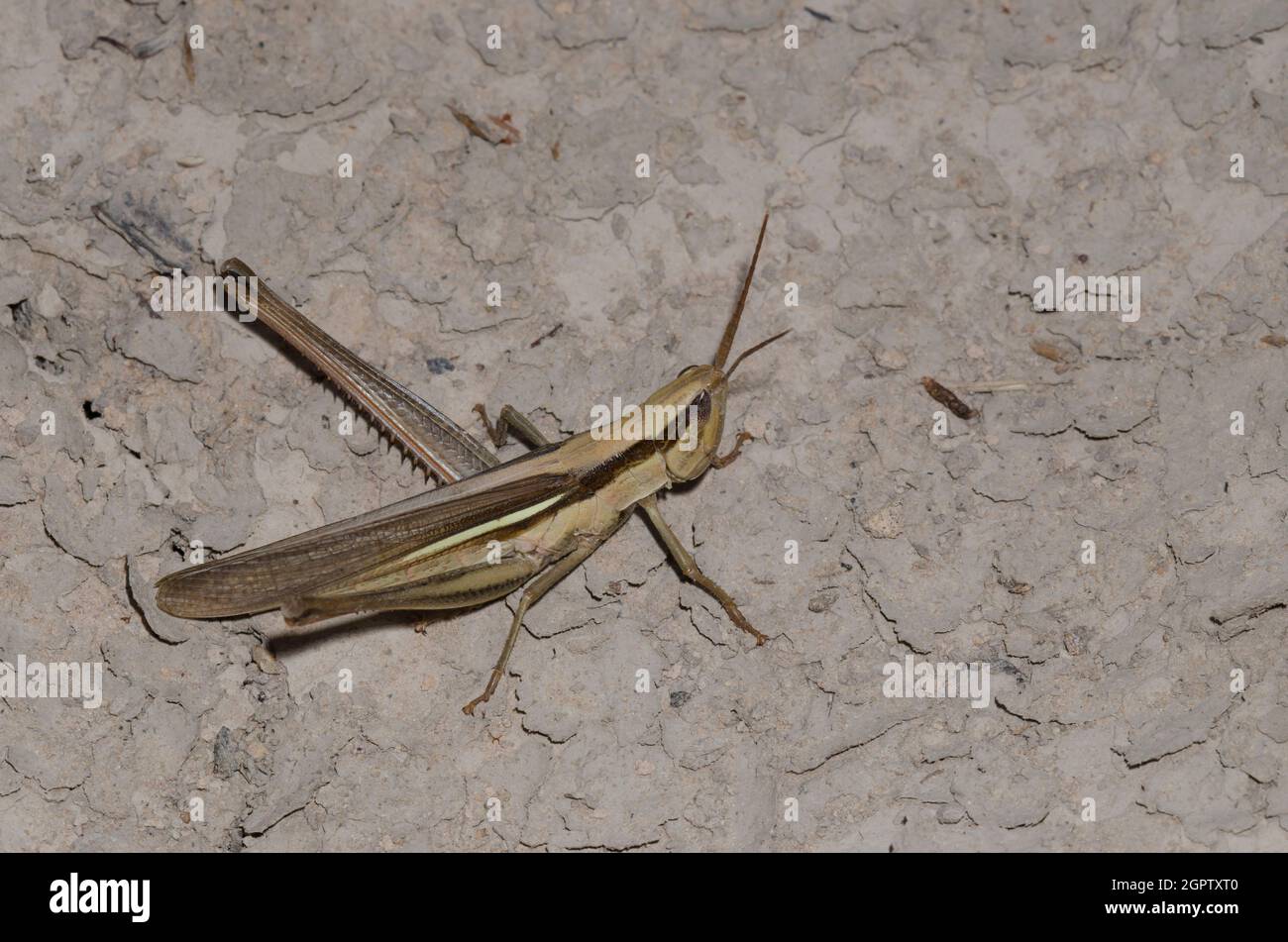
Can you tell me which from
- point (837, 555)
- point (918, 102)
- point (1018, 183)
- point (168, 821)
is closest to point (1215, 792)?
point (837, 555)

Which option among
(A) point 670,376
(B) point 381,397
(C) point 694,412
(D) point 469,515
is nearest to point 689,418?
(C) point 694,412

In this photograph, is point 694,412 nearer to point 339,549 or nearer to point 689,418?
point 689,418

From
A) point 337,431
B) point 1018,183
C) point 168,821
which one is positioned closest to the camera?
point 168,821

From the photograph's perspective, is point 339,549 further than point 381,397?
No

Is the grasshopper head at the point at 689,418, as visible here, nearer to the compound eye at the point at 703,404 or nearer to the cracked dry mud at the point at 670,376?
the compound eye at the point at 703,404

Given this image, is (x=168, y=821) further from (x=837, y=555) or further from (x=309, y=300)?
(x=837, y=555)

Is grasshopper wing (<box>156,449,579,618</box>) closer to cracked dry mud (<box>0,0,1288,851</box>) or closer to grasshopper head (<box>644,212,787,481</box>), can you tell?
cracked dry mud (<box>0,0,1288,851</box>)

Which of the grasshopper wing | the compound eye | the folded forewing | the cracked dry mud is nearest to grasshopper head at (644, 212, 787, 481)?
the compound eye
